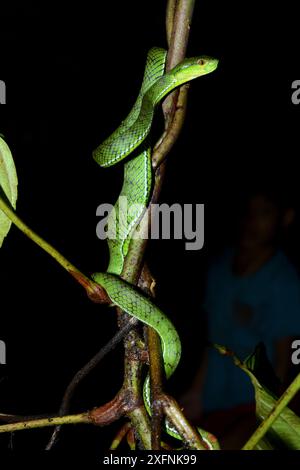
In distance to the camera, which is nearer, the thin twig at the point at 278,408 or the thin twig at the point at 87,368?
the thin twig at the point at 278,408

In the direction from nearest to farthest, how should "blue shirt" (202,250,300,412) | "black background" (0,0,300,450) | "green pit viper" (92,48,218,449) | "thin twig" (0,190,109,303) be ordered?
"thin twig" (0,190,109,303)
"green pit viper" (92,48,218,449)
"blue shirt" (202,250,300,412)
"black background" (0,0,300,450)

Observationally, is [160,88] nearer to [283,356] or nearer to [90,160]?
[283,356]

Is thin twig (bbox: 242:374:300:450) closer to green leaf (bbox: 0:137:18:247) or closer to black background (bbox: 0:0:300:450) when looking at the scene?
green leaf (bbox: 0:137:18:247)

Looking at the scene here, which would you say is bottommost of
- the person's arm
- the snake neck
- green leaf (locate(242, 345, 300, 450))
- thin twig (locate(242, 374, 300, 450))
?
the person's arm

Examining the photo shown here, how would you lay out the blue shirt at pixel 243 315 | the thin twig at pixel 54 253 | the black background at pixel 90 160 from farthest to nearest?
1. the black background at pixel 90 160
2. the blue shirt at pixel 243 315
3. the thin twig at pixel 54 253

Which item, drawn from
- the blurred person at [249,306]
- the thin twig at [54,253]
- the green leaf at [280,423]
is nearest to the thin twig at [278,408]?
the green leaf at [280,423]

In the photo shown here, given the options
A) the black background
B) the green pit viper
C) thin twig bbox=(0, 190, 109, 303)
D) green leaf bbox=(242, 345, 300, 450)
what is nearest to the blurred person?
the black background

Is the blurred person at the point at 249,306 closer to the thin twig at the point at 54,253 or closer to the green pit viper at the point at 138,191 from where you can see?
the green pit viper at the point at 138,191
